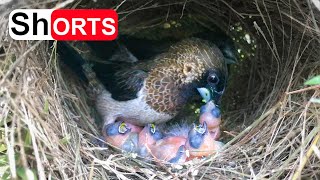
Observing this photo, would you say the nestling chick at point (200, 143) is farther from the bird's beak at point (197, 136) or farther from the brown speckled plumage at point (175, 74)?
the brown speckled plumage at point (175, 74)

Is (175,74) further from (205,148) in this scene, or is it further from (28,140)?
(28,140)

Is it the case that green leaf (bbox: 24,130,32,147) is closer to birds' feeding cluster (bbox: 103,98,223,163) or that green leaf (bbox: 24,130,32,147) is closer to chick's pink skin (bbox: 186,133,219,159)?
birds' feeding cluster (bbox: 103,98,223,163)

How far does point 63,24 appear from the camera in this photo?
253cm

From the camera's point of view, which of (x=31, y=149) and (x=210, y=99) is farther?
(x=210, y=99)

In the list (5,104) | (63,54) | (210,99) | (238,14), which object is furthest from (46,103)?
(238,14)

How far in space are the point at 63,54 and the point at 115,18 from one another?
320mm

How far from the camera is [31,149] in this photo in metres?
1.99

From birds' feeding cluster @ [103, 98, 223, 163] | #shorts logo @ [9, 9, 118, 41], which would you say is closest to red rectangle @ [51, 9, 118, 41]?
#shorts logo @ [9, 9, 118, 41]

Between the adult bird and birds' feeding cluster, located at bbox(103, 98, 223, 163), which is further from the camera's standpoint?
the adult bird

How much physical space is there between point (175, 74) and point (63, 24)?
655 mm

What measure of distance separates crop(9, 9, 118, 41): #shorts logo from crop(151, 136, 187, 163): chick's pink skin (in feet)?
2.04

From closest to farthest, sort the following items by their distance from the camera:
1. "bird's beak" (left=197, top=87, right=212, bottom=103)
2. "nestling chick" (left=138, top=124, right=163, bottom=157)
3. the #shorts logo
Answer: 1. the #shorts logo
2. "nestling chick" (left=138, top=124, right=163, bottom=157)
3. "bird's beak" (left=197, top=87, right=212, bottom=103)

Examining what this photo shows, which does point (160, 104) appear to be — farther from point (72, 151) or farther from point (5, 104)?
point (5, 104)

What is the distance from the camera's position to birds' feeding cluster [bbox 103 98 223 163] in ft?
8.38
